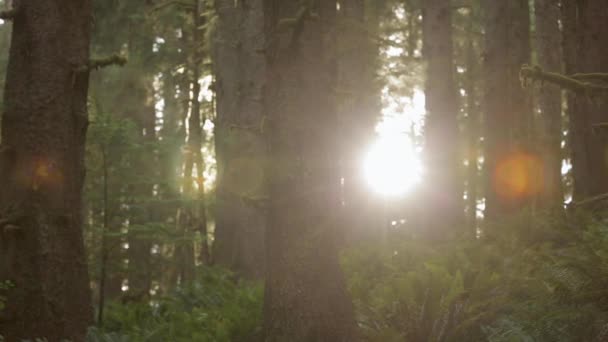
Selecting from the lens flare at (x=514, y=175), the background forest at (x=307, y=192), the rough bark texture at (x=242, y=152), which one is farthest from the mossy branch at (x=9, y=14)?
the lens flare at (x=514, y=175)

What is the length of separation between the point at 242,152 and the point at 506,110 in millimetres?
4615

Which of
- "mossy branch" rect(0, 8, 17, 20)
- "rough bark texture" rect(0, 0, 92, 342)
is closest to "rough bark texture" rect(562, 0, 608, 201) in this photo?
"rough bark texture" rect(0, 0, 92, 342)

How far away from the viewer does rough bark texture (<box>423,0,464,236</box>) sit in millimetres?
14383

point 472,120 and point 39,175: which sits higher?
point 472,120

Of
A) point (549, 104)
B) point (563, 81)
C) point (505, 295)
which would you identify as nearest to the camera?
point (563, 81)

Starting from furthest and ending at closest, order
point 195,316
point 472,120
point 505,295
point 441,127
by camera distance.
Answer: point 472,120 → point 441,127 → point 195,316 → point 505,295

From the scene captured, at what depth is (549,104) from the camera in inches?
615

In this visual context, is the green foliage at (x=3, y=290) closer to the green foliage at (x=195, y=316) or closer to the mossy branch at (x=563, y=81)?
the green foliage at (x=195, y=316)

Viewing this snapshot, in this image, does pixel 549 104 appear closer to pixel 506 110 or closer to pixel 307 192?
pixel 506 110

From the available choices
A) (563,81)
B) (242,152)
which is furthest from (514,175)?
(563,81)

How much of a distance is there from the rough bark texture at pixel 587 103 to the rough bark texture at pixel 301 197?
4826mm

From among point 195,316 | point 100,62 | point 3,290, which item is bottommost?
point 195,316

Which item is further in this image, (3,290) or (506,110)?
(506,110)

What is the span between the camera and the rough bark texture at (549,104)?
1349 centimetres
